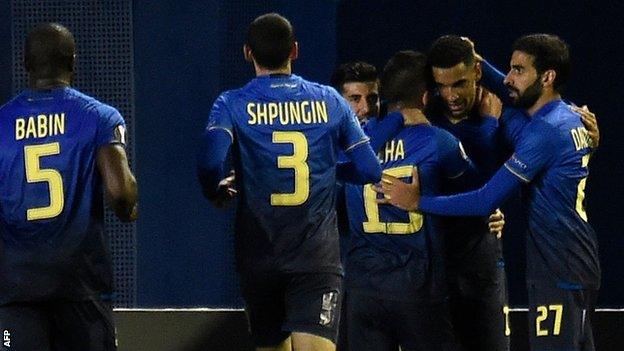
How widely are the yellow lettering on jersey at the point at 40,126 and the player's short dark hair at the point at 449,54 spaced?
209cm

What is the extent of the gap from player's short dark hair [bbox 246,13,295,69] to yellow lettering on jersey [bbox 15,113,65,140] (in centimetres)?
101

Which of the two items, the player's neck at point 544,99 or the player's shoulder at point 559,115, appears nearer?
the player's shoulder at point 559,115

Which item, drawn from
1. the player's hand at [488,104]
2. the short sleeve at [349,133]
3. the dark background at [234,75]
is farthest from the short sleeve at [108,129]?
the dark background at [234,75]

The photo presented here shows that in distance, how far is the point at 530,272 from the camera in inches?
235

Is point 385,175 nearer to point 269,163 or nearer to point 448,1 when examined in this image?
point 269,163

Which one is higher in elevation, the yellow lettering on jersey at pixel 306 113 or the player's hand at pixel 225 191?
the yellow lettering on jersey at pixel 306 113

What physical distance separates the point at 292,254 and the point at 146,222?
455 centimetres

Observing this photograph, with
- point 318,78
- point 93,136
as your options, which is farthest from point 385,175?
point 318,78

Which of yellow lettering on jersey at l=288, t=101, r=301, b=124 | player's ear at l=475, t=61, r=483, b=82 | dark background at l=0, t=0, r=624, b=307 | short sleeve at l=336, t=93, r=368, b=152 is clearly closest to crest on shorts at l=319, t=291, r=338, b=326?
short sleeve at l=336, t=93, r=368, b=152

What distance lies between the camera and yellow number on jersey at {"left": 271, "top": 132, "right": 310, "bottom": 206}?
5.80 metres

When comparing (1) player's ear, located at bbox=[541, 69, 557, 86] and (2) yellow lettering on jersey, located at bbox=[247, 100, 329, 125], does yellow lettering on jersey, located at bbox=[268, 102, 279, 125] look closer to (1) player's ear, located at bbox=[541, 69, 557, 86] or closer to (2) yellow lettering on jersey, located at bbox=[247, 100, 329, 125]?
(2) yellow lettering on jersey, located at bbox=[247, 100, 329, 125]

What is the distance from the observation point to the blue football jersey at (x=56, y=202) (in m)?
5.21

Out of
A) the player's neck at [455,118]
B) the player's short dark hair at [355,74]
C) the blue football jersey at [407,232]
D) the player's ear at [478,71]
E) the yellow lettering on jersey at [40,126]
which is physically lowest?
the blue football jersey at [407,232]

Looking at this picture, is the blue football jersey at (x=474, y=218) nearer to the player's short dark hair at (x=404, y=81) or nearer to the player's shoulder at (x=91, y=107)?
the player's short dark hair at (x=404, y=81)
